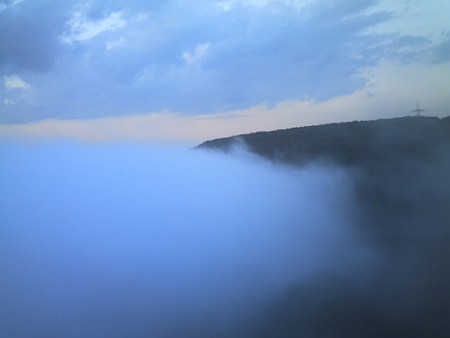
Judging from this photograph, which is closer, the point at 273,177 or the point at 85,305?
the point at 85,305

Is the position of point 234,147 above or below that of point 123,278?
above

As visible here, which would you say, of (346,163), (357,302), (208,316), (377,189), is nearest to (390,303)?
(357,302)

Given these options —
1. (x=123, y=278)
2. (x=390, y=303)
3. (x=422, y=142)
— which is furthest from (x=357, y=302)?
(x=123, y=278)

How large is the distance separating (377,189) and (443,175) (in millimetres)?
297

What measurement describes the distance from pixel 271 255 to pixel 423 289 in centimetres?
67

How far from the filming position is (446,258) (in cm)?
193

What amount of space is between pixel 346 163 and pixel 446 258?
0.60m

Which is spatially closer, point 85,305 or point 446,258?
point 85,305

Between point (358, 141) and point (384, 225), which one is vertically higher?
point (358, 141)

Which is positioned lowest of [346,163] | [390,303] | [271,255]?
[390,303]

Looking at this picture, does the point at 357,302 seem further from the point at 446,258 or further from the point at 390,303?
the point at 446,258

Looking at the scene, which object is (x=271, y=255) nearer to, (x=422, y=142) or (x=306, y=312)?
(x=306, y=312)

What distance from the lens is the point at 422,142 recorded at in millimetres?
1971

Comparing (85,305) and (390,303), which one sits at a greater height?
(85,305)
